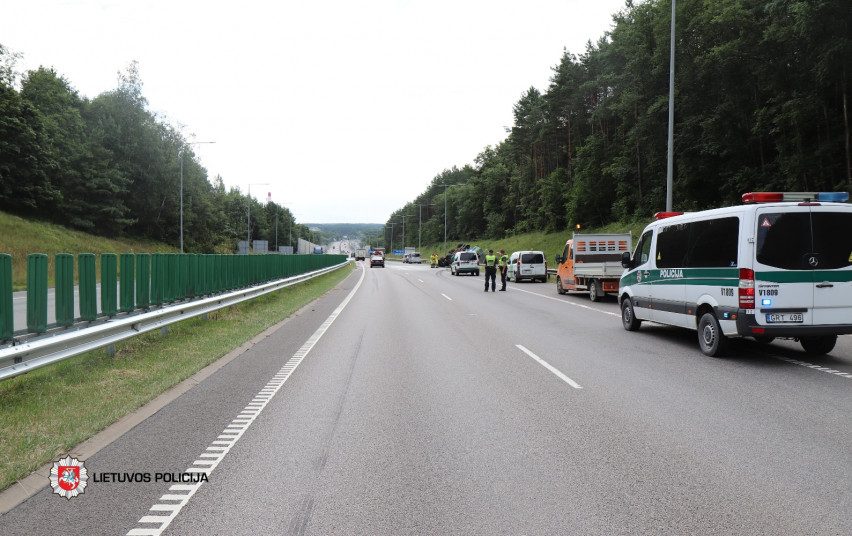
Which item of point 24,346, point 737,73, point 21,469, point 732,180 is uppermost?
point 737,73

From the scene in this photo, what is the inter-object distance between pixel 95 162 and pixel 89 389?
61167 millimetres

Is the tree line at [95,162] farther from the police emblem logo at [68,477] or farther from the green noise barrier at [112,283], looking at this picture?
the police emblem logo at [68,477]

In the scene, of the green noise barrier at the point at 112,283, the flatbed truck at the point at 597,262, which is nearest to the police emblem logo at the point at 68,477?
the green noise barrier at the point at 112,283

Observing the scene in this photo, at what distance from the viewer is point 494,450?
5.01m

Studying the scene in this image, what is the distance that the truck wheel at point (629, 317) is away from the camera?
41.9 ft

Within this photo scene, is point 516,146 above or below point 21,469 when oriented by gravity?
above

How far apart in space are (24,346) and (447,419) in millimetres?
4335

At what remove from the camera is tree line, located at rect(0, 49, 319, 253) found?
5084 cm

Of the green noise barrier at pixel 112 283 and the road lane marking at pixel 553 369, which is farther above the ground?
the green noise barrier at pixel 112 283

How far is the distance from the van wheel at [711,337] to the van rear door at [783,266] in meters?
0.79

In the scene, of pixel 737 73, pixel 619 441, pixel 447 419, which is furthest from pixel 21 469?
pixel 737 73

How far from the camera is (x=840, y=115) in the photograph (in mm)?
30266

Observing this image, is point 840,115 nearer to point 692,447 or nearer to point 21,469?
point 692,447

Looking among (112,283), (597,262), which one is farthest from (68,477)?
(597,262)
